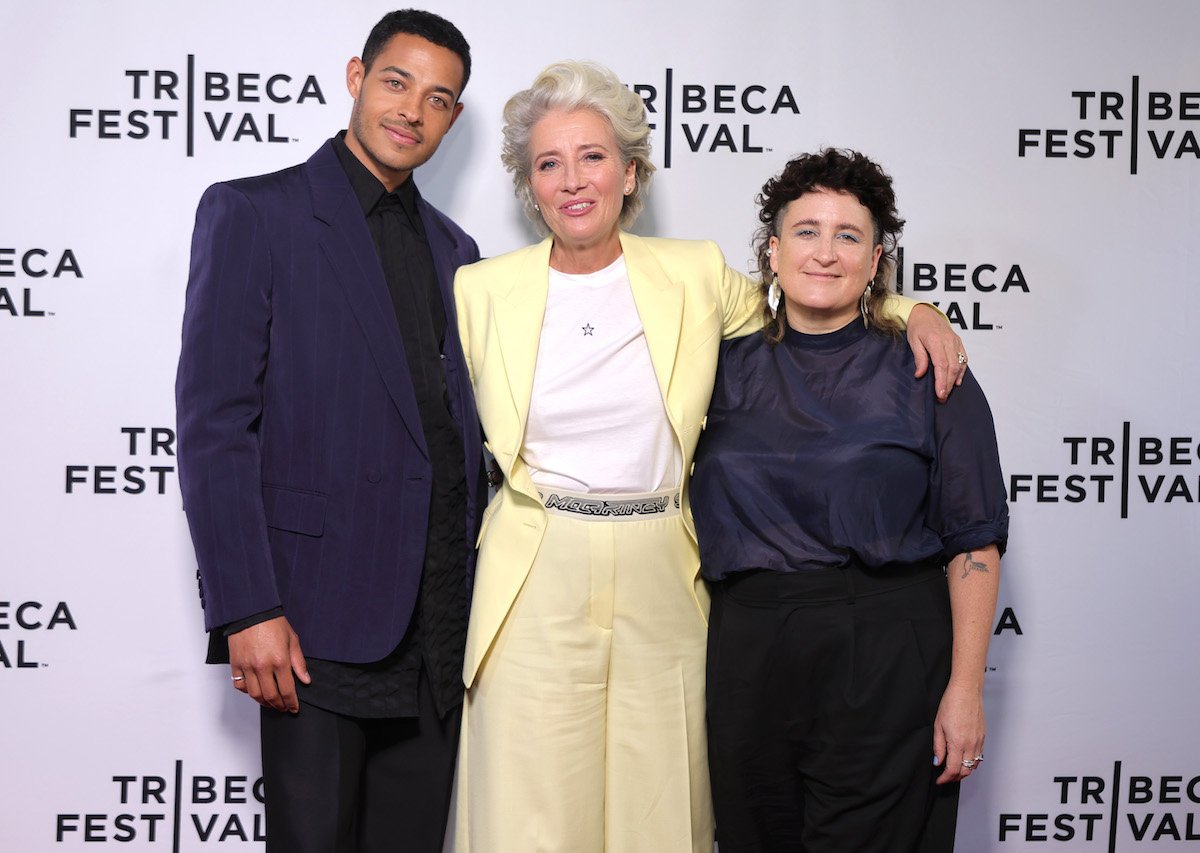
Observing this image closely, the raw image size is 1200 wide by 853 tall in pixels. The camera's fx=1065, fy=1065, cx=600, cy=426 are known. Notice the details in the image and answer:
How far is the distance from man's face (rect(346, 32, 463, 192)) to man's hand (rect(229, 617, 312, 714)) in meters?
0.77

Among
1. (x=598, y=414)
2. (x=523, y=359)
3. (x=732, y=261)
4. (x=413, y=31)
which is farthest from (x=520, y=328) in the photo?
(x=732, y=261)

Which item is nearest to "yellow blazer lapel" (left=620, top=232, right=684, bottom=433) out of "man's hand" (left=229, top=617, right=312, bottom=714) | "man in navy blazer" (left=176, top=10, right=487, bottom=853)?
"man in navy blazer" (left=176, top=10, right=487, bottom=853)

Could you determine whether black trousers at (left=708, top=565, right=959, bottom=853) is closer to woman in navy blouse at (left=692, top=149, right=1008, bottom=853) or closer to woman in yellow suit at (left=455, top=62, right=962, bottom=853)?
woman in navy blouse at (left=692, top=149, right=1008, bottom=853)

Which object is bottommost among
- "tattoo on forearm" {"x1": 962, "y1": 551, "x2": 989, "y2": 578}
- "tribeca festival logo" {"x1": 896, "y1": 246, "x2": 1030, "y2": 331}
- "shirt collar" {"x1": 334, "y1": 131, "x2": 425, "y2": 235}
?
"tattoo on forearm" {"x1": 962, "y1": 551, "x2": 989, "y2": 578}

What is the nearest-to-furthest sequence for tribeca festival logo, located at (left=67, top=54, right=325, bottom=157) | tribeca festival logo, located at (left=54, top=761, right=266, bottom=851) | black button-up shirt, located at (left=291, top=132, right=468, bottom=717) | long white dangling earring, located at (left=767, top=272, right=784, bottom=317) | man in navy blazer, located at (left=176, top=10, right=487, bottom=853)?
man in navy blazer, located at (left=176, top=10, right=487, bottom=853) < black button-up shirt, located at (left=291, top=132, right=468, bottom=717) < long white dangling earring, located at (left=767, top=272, right=784, bottom=317) < tribeca festival logo, located at (left=67, top=54, right=325, bottom=157) < tribeca festival logo, located at (left=54, top=761, right=266, bottom=851)

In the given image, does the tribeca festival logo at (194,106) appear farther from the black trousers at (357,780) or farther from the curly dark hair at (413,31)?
the black trousers at (357,780)

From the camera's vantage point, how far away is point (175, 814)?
2.42 meters

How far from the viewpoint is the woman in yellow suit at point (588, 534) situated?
1711 millimetres

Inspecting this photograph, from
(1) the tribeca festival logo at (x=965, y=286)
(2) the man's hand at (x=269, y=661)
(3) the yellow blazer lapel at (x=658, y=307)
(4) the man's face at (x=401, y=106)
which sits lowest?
(2) the man's hand at (x=269, y=661)

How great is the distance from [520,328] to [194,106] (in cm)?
104

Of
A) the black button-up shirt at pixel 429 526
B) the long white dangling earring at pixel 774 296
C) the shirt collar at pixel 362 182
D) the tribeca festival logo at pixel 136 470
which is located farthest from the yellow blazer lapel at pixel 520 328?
the tribeca festival logo at pixel 136 470

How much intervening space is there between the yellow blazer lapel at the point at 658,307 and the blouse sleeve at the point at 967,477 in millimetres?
414

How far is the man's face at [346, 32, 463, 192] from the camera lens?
180 cm

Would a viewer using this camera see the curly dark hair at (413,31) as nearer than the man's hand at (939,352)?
No
